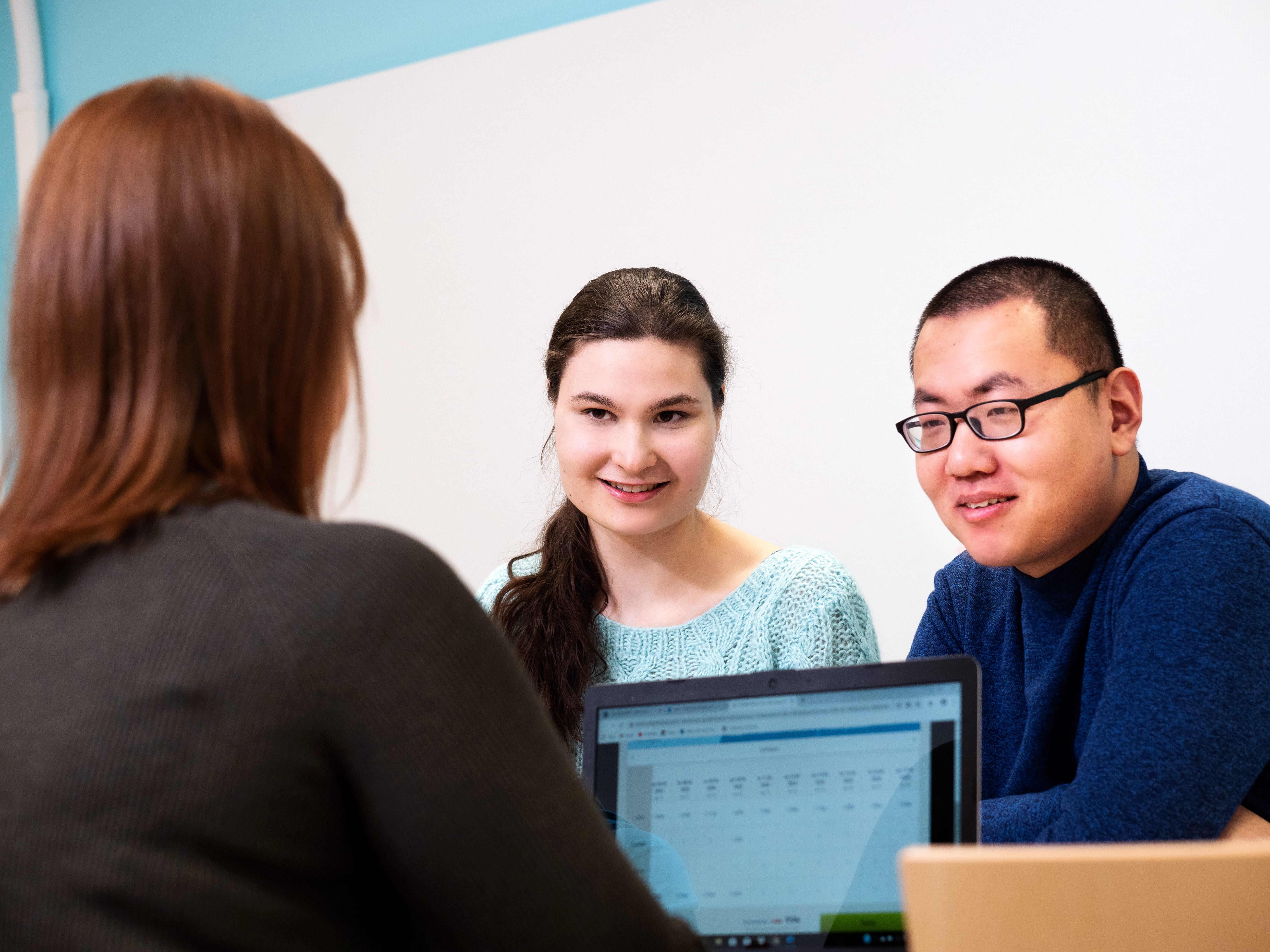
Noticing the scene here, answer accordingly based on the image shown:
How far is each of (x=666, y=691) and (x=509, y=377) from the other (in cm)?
210

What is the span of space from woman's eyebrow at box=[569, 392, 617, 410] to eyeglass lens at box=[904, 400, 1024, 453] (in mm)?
472

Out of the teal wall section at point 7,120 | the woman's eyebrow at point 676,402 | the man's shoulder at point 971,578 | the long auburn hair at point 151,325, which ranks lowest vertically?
the man's shoulder at point 971,578

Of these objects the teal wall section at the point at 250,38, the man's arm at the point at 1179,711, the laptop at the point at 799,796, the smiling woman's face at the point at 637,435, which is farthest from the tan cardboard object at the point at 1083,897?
the teal wall section at the point at 250,38

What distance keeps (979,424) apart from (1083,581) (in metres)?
0.22

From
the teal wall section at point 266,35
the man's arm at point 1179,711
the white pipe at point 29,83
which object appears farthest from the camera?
the white pipe at point 29,83

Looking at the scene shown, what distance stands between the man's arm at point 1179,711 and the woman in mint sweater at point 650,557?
0.47 meters

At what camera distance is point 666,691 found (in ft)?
3.26

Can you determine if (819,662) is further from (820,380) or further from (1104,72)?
(1104,72)

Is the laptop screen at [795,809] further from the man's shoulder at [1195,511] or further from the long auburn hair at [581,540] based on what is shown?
the long auburn hair at [581,540]

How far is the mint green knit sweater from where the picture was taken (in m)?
1.60

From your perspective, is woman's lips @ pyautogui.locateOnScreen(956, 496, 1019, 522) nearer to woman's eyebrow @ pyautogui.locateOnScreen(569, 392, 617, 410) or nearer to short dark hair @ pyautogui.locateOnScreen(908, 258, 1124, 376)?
short dark hair @ pyautogui.locateOnScreen(908, 258, 1124, 376)

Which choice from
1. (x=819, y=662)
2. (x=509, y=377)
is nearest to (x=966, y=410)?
(x=819, y=662)

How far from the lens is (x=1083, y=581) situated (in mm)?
1318

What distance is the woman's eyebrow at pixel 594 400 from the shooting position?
1655 millimetres
